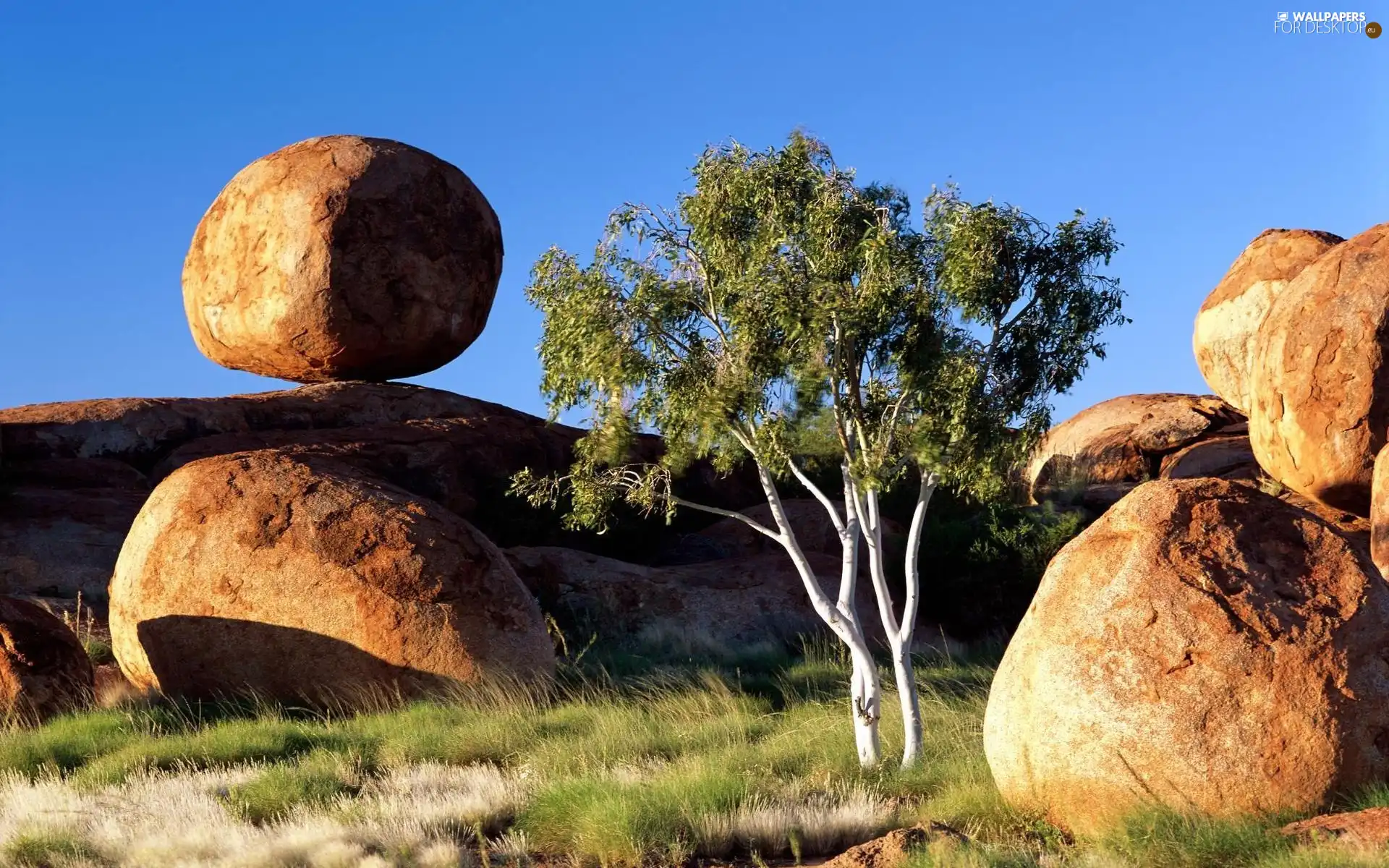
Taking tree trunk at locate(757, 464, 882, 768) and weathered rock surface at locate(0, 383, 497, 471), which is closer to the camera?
tree trunk at locate(757, 464, 882, 768)

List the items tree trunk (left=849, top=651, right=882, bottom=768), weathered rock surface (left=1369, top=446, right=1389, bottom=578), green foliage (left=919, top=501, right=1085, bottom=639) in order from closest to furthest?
tree trunk (left=849, top=651, right=882, bottom=768)
weathered rock surface (left=1369, top=446, right=1389, bottom=578)
green foliage (left=919, top=501, right=1085, bottom=639)

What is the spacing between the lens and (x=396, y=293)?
2180cm

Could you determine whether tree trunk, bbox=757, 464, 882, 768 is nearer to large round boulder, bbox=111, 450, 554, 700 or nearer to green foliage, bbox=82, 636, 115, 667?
large round boulder, bbox=111, 450, 554, 700

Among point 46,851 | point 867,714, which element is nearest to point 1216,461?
point 867,714

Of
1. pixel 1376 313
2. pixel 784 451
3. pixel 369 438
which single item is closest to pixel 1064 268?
pixel 784 451

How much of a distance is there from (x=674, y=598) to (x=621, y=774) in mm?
8637

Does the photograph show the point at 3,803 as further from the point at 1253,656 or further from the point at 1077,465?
the point at 1077,465

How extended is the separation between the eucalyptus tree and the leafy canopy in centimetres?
2

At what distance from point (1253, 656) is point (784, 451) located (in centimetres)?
425

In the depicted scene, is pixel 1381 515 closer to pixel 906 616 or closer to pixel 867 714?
pixel 906 616

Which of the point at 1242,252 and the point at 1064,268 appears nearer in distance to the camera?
the point at 1064,268

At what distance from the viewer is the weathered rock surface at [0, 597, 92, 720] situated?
41.1 ft

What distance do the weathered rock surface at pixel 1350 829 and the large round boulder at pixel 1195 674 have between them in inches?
12.7

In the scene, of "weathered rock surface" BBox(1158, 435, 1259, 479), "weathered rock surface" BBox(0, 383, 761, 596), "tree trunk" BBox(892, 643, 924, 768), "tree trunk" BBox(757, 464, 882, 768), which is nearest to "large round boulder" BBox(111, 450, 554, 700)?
"tree trunk" BBox(757, 464, 882, 768)
